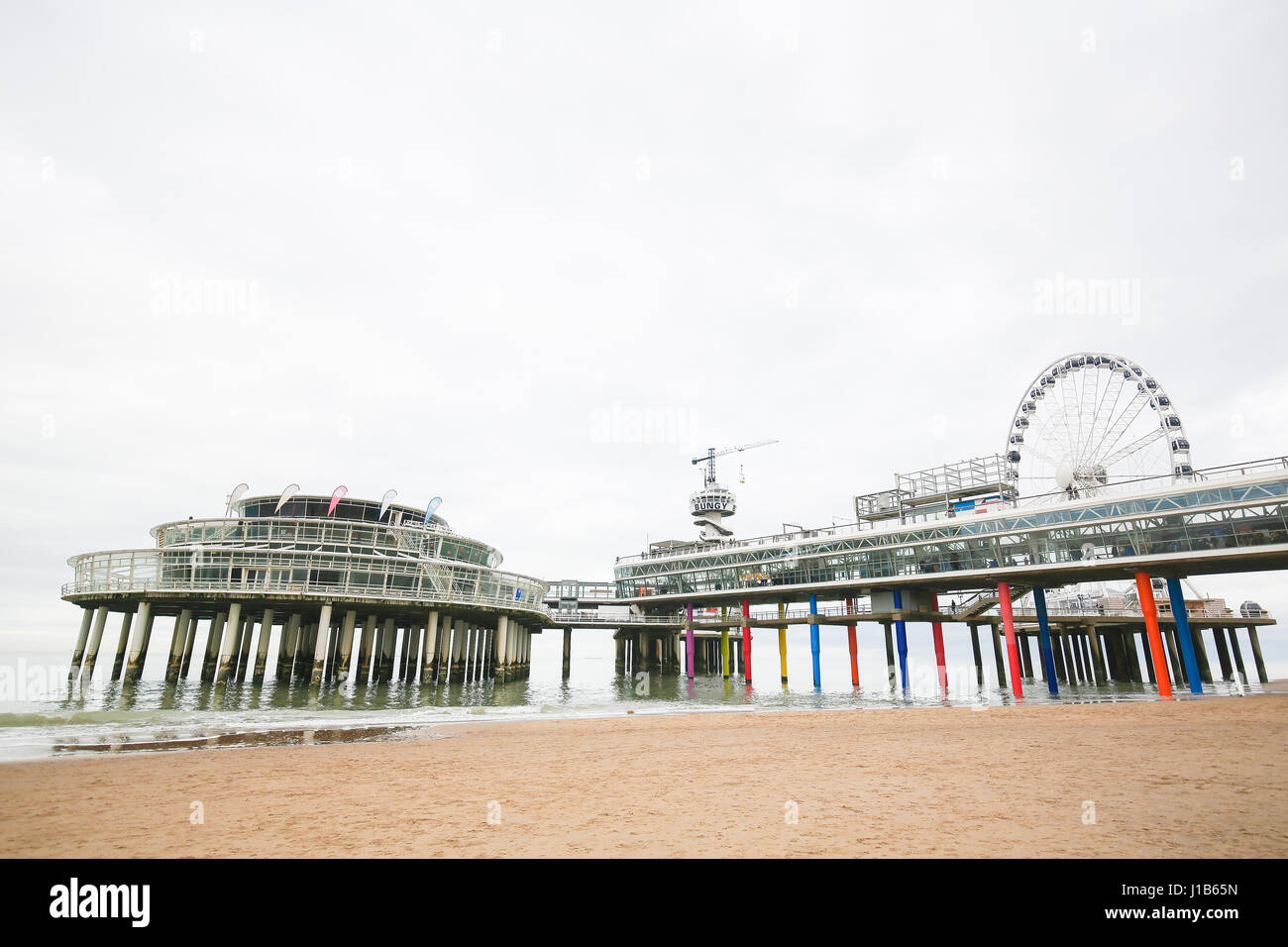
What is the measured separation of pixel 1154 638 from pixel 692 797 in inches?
1621

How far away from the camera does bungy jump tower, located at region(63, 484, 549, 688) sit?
44.0m

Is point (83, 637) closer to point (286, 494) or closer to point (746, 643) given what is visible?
point (286, 494)

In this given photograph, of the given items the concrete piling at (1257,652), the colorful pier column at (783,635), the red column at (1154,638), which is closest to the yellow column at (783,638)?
the colorful pier column at (783,635)

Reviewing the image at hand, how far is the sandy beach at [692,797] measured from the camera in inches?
292

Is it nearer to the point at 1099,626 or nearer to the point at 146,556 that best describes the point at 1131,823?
the point at 146,556

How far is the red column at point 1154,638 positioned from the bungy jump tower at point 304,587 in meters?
45.3

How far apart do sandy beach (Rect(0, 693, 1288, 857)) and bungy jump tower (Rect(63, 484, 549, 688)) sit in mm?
31413

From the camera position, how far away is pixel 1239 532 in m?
36.4

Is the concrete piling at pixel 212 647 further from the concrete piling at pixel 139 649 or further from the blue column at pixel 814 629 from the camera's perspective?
the blue column at pixel 814 629

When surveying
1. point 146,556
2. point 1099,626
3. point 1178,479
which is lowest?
point 1099,626

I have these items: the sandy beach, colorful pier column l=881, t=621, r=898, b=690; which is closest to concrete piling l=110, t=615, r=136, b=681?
the sandy beach

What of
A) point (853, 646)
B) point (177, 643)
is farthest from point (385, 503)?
point (853, 646)
